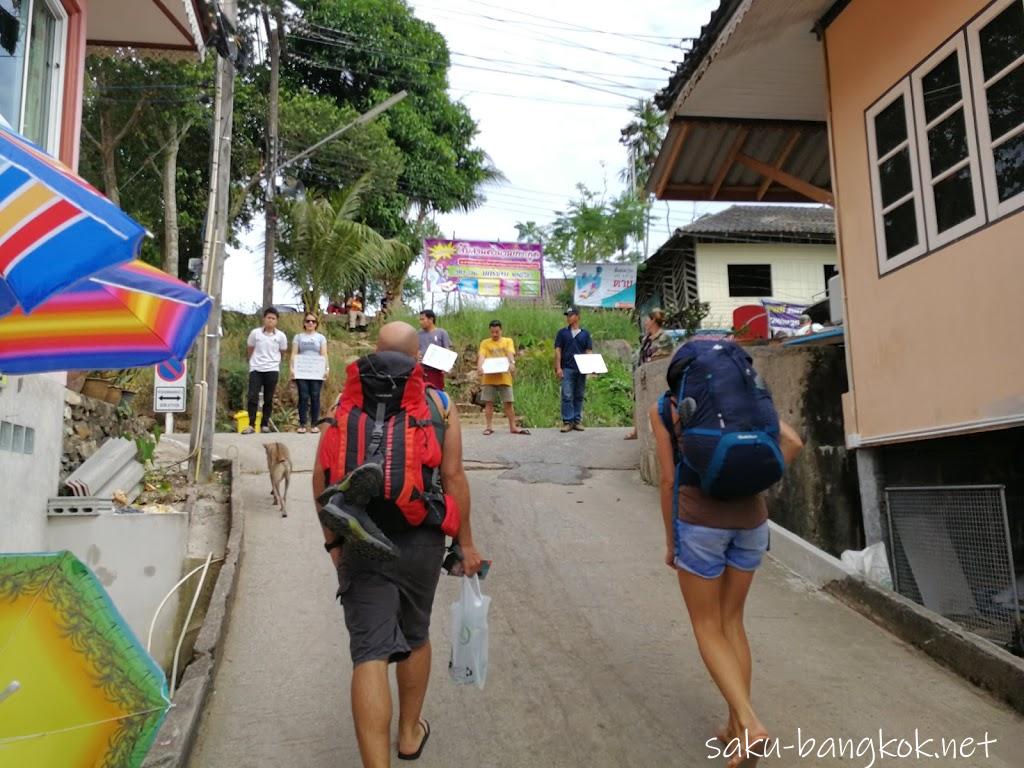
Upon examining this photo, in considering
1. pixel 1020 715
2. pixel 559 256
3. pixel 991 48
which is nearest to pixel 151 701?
pixel 1020 715

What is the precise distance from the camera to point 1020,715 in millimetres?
3881

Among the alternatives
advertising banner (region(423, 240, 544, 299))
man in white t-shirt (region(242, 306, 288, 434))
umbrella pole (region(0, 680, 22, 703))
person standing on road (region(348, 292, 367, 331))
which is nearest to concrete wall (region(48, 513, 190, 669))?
umbrella pole (region(0, 680, 22, 703))

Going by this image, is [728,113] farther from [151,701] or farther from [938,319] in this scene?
[151,701]

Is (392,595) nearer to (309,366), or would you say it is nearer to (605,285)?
(309,366)

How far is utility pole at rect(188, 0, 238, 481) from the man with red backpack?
17.2 feet

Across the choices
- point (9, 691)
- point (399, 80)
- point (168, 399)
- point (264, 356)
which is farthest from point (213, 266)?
point (399, 80)

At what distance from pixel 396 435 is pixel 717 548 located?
1405 millimetres

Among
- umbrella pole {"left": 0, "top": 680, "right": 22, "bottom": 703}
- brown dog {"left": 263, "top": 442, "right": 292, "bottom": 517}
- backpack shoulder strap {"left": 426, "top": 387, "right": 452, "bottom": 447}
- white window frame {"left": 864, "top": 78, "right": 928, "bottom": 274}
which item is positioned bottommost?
umbrella pole {"left": 0, "top": 680, "right": 22, "bottom": 703}

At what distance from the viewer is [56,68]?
6.20 m

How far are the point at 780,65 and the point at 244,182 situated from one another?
17.1 m

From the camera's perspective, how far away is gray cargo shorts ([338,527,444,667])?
2.99 meters

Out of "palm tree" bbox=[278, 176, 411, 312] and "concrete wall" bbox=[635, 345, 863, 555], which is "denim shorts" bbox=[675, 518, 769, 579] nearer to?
"concrete wall" bbox=[635, 345, 863, 555]

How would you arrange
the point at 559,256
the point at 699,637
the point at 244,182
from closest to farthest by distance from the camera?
the point at 699,637
the point at 244,182
the point at 559,256

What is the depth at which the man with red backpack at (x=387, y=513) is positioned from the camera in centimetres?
292
